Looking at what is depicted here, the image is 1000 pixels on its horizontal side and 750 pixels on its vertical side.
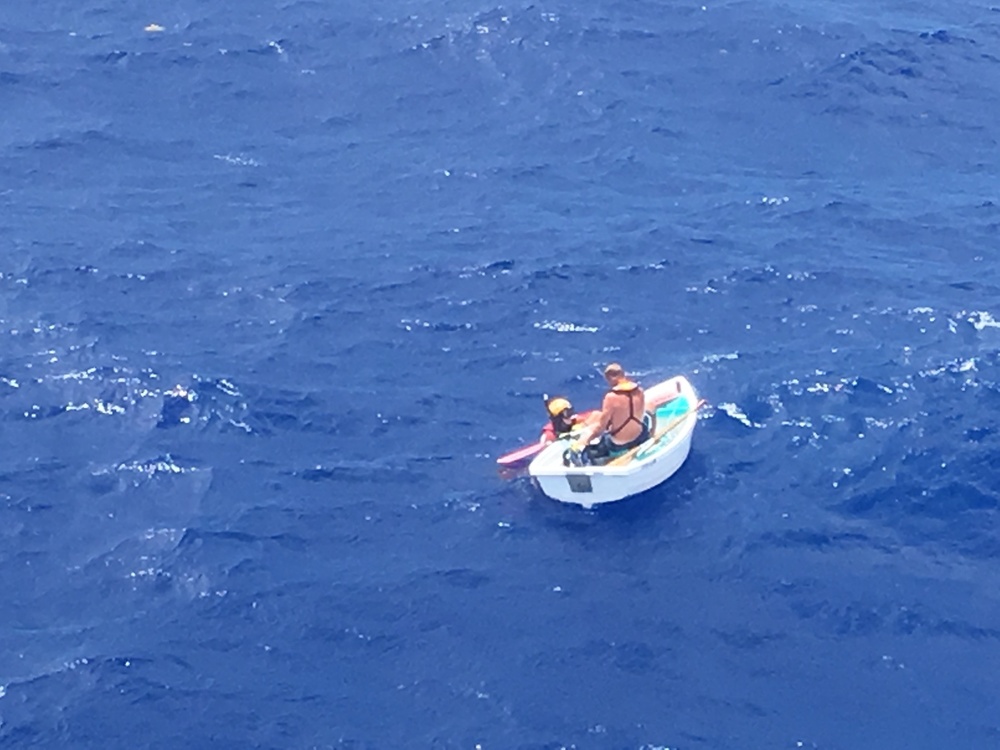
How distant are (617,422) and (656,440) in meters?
1.43

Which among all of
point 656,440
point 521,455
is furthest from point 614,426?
point 521,455

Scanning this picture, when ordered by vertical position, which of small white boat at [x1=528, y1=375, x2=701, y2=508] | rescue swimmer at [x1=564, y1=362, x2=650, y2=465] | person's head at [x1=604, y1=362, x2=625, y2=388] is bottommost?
small white boat at [x1=528, y1=375, x2=701, y2=508]

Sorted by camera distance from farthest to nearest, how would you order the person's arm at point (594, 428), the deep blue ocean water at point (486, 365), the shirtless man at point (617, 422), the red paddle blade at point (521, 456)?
the red paddle blade at point (521, 456) → the person's arm at point (594, 428) → the shirtless man at point (617, 422) → the deep blue ocean water at point (486, 365)

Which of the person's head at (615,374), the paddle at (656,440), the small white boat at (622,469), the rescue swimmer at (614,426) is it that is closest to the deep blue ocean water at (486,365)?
the small white boat at (622,469)

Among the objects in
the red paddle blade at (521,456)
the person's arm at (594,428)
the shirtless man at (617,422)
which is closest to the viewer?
the shirtless man at (617,422)

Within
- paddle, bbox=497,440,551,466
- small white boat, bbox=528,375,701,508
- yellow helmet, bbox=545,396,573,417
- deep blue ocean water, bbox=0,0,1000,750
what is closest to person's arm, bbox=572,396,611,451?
small white boat, bbox=528,375,701,508

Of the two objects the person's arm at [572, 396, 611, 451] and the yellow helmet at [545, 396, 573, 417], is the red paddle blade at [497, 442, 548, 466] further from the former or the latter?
the person's arm at [572, 396, 611, 451]

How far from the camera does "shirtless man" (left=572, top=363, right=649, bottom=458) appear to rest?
38812mm

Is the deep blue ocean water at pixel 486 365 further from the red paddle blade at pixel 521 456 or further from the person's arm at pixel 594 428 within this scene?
the person's arm at pixel 594 428

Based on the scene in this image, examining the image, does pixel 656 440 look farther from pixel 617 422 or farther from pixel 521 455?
pixel 521 455

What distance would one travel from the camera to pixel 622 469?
38781 millimetres

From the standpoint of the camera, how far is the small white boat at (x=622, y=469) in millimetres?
38875

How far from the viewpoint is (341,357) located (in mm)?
43906

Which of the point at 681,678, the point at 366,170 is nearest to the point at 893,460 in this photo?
the point at 681,678
